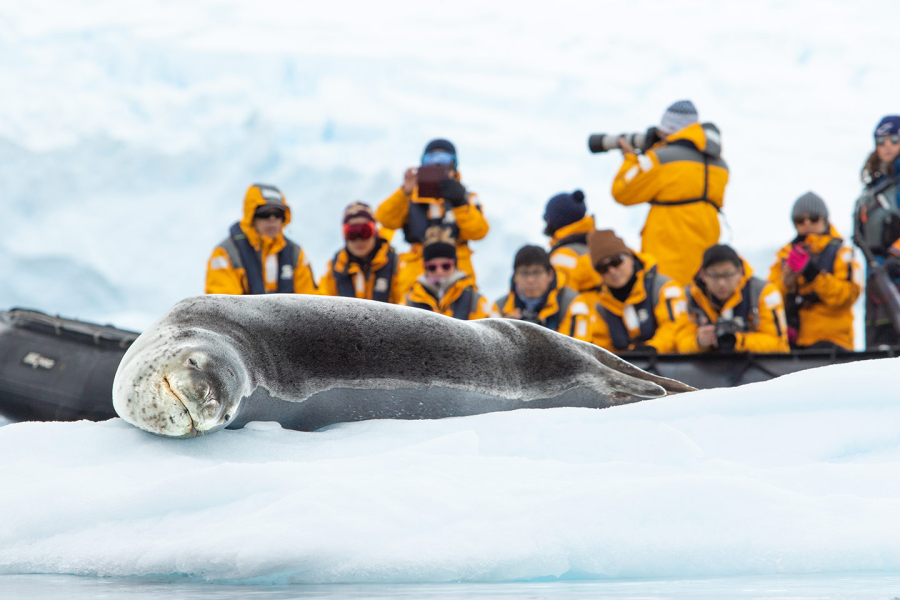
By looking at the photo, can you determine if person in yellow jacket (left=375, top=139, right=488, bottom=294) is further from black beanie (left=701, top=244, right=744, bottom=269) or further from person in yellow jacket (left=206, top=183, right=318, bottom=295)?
black beanie (left=701, top=244, right=744, bottom=269)

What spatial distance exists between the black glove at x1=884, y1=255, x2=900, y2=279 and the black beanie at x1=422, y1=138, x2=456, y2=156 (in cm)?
340

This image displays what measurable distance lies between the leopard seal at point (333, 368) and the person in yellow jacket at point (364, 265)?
401 centimetres

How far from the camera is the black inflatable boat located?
476 cm

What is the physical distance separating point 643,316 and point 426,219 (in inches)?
75.5

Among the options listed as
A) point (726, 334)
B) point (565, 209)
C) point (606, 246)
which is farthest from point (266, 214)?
point (726, 334)

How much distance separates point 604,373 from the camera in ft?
9.42

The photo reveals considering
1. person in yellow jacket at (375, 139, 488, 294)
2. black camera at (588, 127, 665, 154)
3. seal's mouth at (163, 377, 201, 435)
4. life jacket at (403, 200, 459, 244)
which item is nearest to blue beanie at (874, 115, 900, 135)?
black camera at (588, 127, 665, 154)

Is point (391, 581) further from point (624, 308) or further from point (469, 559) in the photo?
point (624, 308)

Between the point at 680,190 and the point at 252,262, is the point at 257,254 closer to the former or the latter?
the point at 252,262

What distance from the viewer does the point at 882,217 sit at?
6527mm

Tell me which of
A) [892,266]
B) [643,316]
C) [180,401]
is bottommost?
[180,401]

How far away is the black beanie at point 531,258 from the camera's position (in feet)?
18.9

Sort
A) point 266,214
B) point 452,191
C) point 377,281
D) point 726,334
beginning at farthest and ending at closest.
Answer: point 377,281
point 452,191
point 266,214
point 726,334

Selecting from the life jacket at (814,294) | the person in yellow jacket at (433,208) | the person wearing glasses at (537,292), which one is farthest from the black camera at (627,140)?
the life jacket at (814,294)
